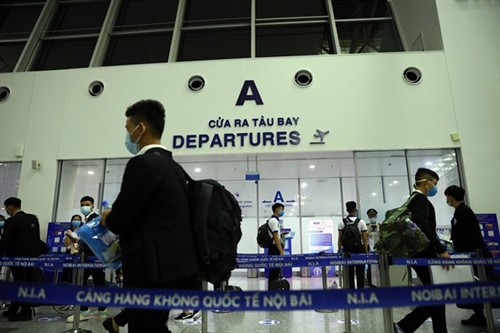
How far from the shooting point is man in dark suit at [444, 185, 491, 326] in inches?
153

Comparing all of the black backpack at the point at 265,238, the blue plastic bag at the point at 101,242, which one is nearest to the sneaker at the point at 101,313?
the black backpack at the point at 265,238

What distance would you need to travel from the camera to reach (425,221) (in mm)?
3117

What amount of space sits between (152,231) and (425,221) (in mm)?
2538

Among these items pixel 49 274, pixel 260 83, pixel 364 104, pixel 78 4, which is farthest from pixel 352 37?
pixel 49 274

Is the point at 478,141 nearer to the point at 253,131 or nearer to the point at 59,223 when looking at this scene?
the point at 253,131

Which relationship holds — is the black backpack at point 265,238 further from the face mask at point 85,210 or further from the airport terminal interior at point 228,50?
the face mask at point 85,210

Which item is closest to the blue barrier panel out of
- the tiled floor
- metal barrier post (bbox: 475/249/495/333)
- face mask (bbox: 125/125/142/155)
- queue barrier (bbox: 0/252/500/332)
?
queue barrier (bbox: 0/252/500/332)

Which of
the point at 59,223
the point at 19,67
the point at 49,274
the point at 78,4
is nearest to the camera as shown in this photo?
the point at 49,274

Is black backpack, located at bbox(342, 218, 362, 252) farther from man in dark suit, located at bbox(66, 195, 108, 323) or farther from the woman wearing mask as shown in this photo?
the woman wearing mask

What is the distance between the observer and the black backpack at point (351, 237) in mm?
5723

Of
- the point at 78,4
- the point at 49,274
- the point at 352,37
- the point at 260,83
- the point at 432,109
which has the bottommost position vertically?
the point at 49,274

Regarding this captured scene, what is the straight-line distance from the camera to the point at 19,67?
27.7ft

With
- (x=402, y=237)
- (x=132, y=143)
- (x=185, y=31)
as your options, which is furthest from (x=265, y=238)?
(x=185, y=31)

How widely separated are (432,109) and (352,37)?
277 cm
